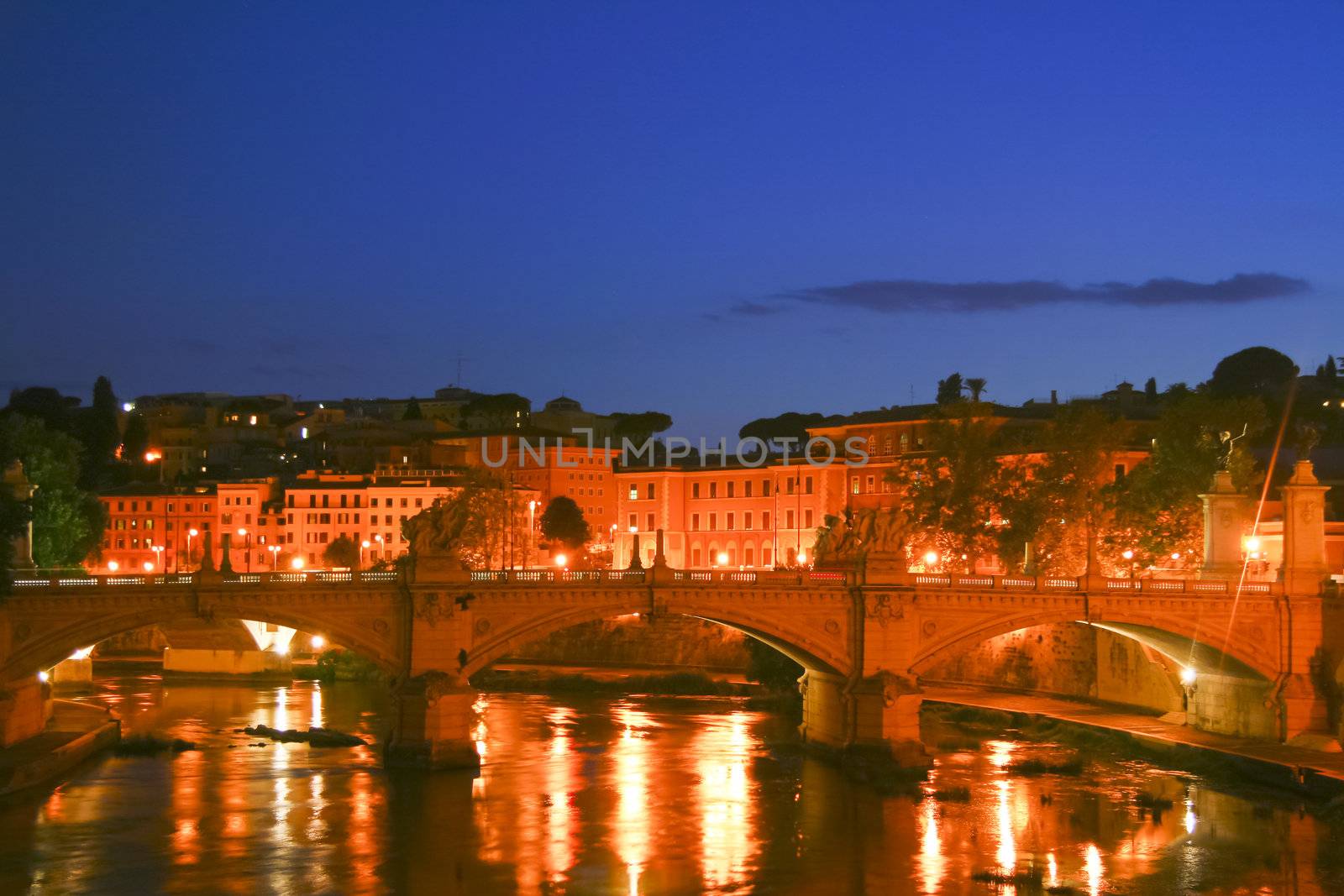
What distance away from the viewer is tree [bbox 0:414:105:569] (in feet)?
199

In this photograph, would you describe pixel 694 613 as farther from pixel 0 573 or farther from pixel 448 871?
pixel 0 573

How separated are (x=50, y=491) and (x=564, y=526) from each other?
43349 millimetres

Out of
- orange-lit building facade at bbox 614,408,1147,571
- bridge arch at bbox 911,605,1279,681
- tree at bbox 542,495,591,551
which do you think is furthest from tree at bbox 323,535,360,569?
bridge arch at bbox 911,605,1279,681

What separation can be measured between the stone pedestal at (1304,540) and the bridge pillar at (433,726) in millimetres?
22559

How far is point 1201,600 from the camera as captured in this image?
1839 inches

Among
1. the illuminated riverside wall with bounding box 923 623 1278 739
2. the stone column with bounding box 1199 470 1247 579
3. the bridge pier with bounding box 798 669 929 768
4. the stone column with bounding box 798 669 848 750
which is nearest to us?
the bridge pier with bounding box 798 669 929 768

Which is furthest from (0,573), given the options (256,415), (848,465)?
(256,415)

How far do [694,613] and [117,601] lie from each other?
579 inches

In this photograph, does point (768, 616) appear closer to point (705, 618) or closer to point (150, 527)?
point (705, 618)

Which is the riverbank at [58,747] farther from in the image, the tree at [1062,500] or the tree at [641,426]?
the tree at [641,426]

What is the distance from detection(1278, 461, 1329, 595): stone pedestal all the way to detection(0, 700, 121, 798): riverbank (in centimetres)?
3247

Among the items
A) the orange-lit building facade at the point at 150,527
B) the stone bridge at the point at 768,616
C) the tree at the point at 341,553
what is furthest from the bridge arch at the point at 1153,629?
the orange-lit building facade at the point at 150,527

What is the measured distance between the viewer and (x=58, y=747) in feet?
140

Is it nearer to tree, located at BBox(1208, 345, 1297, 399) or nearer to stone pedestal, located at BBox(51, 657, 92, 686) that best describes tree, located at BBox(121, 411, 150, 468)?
stone pedestal, located at BBox(51, 657, 92, 686)
